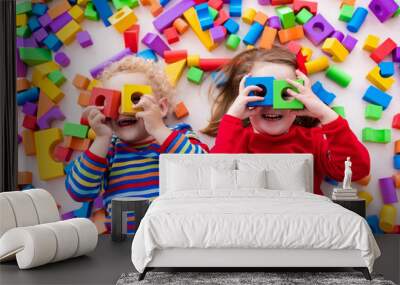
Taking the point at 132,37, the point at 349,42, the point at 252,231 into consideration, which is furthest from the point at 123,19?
the point at 252,231

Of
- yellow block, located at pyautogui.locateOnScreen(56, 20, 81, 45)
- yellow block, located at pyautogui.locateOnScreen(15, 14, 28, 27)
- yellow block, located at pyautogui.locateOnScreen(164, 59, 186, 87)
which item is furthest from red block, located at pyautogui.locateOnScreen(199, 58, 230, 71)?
yellow block, located at pyautogui.locateOnScreen(15, 14, 28, 27)

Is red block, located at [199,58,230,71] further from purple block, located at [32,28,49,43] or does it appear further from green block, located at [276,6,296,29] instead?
purple block, located at [32,28,49,43]

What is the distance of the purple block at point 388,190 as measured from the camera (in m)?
4.96

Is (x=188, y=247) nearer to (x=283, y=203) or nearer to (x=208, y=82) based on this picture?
(x=283, y=203)

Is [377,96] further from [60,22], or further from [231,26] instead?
Result: [60,22]

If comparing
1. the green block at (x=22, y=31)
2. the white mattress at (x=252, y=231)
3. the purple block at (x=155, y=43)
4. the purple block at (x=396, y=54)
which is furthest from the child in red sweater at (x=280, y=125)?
the green block at (x=22, y=31)

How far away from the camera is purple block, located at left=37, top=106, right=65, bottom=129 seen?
203 inches

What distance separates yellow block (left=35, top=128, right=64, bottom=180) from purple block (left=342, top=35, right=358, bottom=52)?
2513 mm

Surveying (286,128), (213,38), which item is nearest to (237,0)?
(213,38)

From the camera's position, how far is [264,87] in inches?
190

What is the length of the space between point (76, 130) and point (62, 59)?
62 centimetres

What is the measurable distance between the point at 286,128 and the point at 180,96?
0.93 metres

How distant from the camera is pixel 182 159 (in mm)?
4734

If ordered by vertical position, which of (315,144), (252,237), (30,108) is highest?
(30,108)
